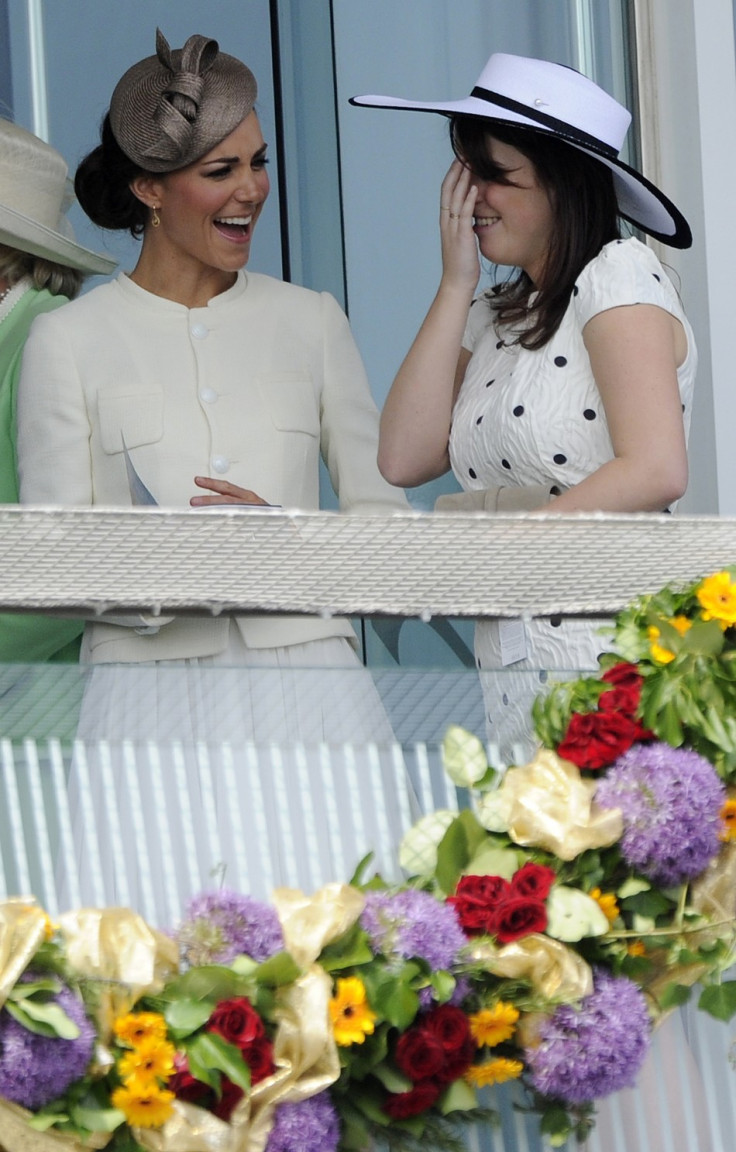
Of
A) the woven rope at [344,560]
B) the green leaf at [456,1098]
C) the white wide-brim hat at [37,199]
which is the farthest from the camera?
the white wide-brim hat at [37,199]

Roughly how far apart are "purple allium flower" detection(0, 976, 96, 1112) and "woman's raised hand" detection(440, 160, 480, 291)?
1.39m

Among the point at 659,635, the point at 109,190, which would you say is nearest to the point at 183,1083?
the point at 659,635

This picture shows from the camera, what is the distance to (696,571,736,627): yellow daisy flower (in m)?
1.32

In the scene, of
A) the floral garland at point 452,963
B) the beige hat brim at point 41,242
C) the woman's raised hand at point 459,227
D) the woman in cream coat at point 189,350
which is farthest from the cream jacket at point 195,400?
the floral garland at point 452,963

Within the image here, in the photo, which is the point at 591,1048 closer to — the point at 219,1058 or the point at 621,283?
the point at 219,1058

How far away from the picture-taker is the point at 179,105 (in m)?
2.55

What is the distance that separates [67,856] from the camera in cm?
122

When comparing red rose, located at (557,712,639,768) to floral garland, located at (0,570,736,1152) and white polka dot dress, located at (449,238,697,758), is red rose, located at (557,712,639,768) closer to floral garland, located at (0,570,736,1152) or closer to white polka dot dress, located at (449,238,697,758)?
floral garland, located at (0,570,736,1152)

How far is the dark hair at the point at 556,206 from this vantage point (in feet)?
7.09

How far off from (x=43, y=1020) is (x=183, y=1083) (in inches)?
3.8

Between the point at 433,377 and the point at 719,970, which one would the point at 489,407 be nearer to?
the point at 433,377

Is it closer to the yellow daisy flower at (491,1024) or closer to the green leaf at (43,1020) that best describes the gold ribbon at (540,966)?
the yellow daisy flower at (491,1024)

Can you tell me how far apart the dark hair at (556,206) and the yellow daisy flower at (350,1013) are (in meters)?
1.17

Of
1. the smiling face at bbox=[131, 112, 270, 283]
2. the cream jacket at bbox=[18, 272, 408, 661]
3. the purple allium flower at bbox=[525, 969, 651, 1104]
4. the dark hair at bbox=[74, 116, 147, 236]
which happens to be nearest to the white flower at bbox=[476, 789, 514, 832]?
the purple allium flower at bbox=[525, 969, 651, 1104]
